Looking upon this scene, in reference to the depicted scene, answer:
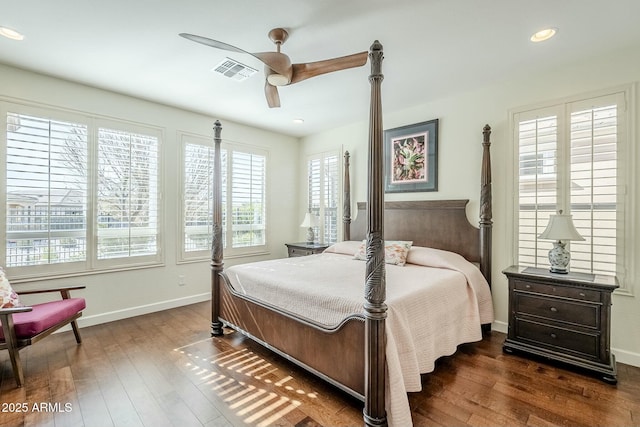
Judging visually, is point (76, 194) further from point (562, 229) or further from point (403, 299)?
point (562, 229)

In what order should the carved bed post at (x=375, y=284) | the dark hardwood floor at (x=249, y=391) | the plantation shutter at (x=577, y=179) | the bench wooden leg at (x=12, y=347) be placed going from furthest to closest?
1. the plantation shutter at (x=577, y=179)
2. the bench wooden leg at (x=12, y=347)
3. the dark hardwood floor at (x=249, y=391)
4. the carved bed post at (x=375, y=284)

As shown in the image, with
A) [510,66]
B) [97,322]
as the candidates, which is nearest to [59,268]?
[97,322]

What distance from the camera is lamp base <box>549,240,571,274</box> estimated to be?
2.64 metres

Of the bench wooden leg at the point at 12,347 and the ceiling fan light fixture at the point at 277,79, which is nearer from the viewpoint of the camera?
the bench wooden leg at the point at 12,347

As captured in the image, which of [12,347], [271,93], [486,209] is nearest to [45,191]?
[12,347]

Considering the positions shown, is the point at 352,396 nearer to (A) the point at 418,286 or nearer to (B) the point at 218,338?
(A) the point at 418,286

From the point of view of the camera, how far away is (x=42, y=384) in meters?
2.25

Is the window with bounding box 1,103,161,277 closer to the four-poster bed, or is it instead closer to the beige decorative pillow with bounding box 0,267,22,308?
the beige decorative pillow with bounding box 0,267,22,308

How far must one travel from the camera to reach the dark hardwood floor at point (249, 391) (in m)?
1.88

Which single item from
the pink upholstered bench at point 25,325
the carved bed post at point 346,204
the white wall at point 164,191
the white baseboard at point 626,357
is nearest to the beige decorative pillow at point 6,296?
the pink upholstered bench at point 25,325

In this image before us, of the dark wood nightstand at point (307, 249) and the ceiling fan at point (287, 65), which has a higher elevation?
the ceiling fan at point (287, 65)

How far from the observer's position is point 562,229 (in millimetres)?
2555

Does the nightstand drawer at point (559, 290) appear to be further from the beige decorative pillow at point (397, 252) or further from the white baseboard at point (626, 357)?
the beige decorative pillow at point (397, 252)

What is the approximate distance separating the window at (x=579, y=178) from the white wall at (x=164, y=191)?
3.62 meters
